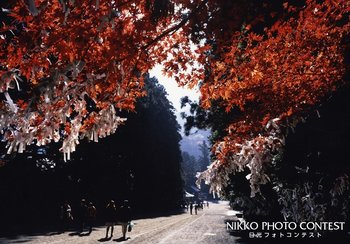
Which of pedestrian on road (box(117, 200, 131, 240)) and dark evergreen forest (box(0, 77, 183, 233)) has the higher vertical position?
dark evergreen forest (box(0, 77, 183, 233))

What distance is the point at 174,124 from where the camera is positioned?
63875mm

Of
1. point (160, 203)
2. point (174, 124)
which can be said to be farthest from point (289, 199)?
point (174, 124)

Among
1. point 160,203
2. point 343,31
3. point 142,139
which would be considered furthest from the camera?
point 160,203

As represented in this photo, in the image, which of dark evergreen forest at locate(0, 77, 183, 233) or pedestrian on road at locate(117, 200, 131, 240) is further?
dark evergreen forest at locate(0, 77, 183, 233)

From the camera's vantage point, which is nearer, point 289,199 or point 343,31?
point 343,31

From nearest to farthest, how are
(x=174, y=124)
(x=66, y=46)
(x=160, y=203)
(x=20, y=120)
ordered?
1. (x=20, y=120)
2. (x=66, y=46)
3. (x=160, y=203)
4. (x=174, y=124)

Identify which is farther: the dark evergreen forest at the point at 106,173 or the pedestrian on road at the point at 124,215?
the dark evergreen forest at the point at 106,173

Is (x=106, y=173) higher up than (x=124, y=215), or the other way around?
(x=106, y=173)

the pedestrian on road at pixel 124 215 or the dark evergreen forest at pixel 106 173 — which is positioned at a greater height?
the dark evergreen forest at pixel 106 173

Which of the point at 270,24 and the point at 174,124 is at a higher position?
the point at 174,124

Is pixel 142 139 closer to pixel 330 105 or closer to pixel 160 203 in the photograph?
pixel 160 203

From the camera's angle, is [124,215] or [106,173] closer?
[124,215]

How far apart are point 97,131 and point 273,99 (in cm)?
738

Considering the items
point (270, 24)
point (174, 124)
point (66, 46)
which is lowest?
point (66, 46)
